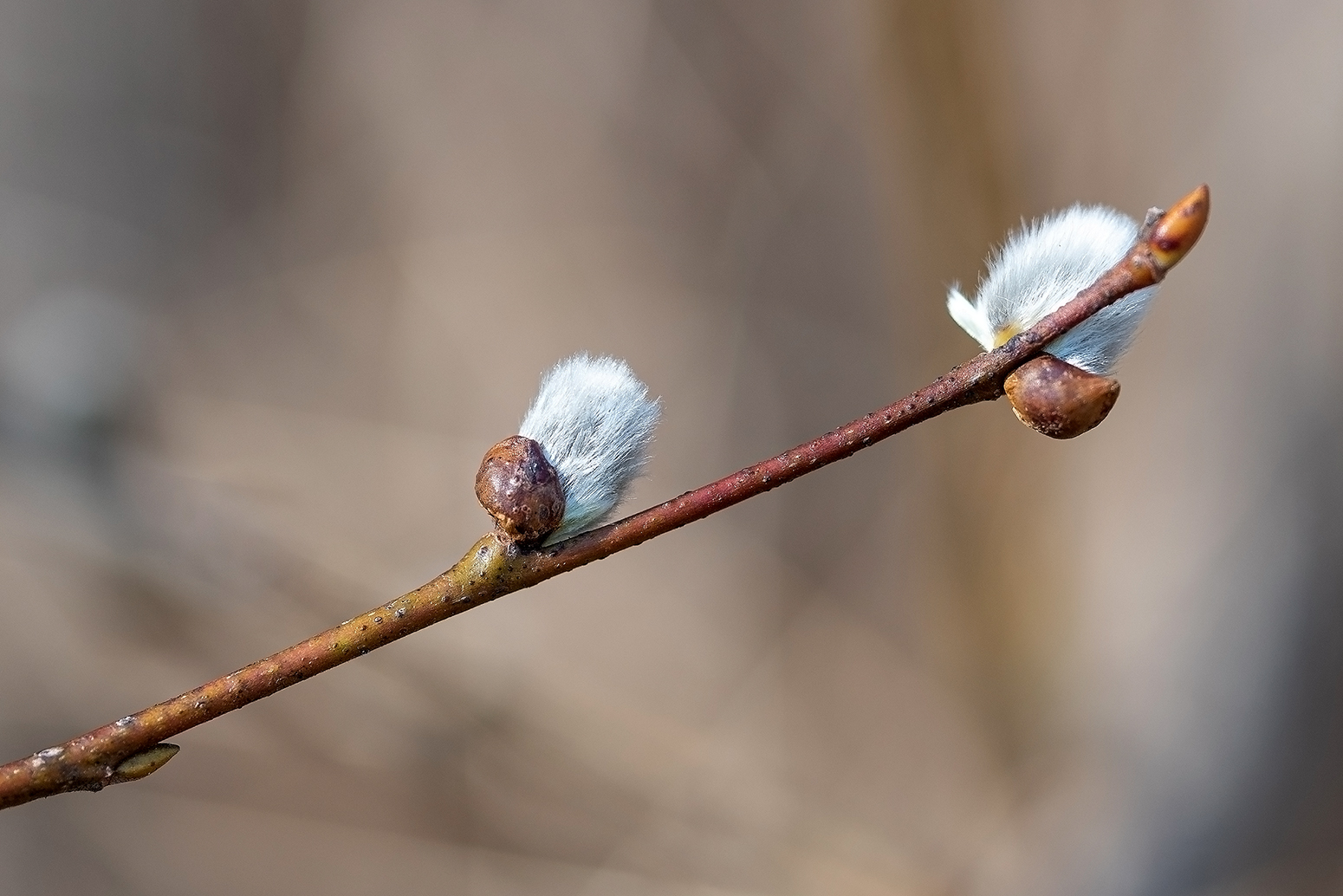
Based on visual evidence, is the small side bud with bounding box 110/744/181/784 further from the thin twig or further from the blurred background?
the blurred background

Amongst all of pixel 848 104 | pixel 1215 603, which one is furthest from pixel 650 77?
pixel 1215 603

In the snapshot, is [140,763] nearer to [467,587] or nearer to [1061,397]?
[467,587]

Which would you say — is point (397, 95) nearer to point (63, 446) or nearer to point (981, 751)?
point (63, 446)

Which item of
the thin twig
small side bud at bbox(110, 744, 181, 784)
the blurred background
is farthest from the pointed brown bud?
the blurred background

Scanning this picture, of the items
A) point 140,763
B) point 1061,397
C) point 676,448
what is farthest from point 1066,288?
point 676,448

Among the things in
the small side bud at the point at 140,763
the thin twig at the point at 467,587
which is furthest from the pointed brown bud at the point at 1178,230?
the small side bud at the point at 140,763

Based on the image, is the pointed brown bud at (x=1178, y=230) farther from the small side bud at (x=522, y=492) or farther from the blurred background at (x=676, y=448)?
the blurred background at (x=676, y=448)
